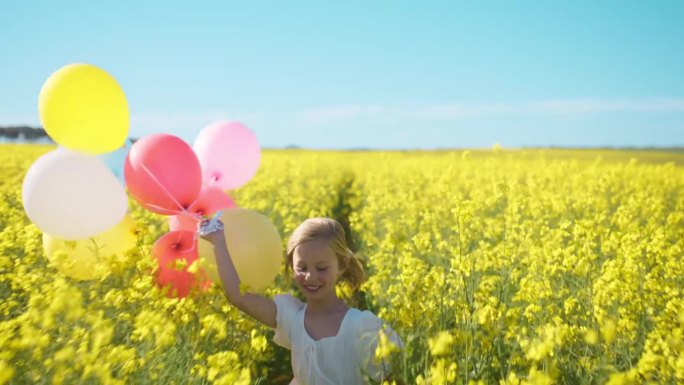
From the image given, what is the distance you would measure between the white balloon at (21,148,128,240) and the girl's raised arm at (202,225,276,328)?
3.67 ft

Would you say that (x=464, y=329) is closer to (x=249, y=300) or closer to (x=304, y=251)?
(x=304, y=251)

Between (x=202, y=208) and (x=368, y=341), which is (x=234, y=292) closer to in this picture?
(x=368, y=341)

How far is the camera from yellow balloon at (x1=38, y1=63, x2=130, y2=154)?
3.31 meters

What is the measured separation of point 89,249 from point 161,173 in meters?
0.63

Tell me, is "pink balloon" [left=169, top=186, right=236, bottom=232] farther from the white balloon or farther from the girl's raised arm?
the girl's raised arm

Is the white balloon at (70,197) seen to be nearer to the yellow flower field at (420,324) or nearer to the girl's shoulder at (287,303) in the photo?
the yellow flower field at (420,324)

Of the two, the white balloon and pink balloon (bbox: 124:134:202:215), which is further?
pink balloon (bbox: 124:134:202:215)

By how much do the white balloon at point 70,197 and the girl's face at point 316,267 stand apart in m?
1.56

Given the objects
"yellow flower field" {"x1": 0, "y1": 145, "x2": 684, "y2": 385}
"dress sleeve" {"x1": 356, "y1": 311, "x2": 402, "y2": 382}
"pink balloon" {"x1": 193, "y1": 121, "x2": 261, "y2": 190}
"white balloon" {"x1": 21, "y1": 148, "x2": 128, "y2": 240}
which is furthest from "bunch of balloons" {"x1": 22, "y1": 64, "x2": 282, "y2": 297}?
"dress sleeve" {"x1": 356, "y1": 311, "x2": 402, "y2": 382}

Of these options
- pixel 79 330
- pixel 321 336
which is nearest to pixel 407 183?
pixel 321 336

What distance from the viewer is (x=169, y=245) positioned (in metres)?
3.46

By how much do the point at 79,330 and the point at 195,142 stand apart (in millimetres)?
2499

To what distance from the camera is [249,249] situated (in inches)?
127

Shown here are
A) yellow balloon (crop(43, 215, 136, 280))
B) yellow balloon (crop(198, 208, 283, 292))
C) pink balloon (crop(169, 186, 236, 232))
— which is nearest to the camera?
yellow balloon (crop(43, 215, 136, 280))
